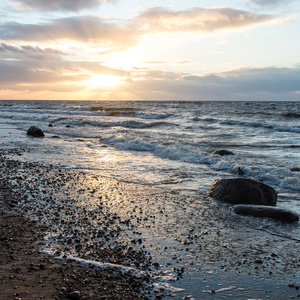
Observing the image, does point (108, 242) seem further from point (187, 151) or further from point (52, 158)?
point (187, 151)

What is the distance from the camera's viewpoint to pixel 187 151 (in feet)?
46.0

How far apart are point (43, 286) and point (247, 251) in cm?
292

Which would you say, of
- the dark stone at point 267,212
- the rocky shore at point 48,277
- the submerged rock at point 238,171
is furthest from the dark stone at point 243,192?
the rocky shore at point 48,277

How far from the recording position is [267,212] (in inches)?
241

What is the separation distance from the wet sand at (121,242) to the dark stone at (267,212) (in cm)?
26

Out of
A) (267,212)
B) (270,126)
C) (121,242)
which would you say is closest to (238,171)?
(267,212)

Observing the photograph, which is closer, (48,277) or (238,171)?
(48,277)

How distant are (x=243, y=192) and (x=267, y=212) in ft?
3.59

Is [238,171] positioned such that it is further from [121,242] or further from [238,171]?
[121,242]

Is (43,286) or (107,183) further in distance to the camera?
(107,183)

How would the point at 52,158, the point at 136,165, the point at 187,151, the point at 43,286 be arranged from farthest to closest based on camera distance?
the point at 187,151 < the point at 52,158 < the point at 136,165 < the point at 43,286

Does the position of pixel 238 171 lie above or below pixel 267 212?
above

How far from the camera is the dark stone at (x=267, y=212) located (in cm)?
593

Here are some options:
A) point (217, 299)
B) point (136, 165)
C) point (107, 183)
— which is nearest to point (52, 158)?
point (136, 165)
